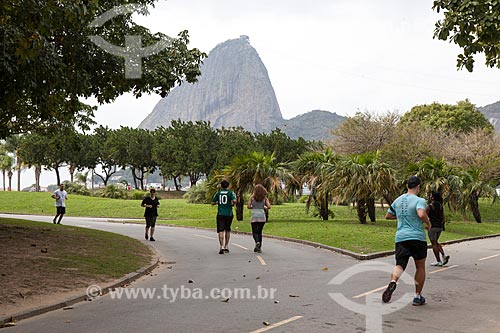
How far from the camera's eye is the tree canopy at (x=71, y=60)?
8.19 metres

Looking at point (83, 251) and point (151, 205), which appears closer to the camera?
point (83, 251)

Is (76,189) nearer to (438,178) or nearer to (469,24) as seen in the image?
(438,178)

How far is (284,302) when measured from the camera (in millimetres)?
7984

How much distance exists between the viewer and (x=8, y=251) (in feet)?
40.9

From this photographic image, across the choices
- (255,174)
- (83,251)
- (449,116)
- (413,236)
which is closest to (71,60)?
(83,251)

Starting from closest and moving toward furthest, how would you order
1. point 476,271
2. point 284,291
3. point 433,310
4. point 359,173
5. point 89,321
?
point 89,321, point 433,310, point 284,291, point 476,271, point 359,173

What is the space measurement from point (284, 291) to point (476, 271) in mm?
5619

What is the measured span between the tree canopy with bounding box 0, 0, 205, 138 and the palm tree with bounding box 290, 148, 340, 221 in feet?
47.6

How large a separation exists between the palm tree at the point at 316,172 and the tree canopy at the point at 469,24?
650 inches

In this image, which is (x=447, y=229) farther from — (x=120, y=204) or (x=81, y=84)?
(x=120, y=204)

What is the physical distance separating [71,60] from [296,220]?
18.6 metres

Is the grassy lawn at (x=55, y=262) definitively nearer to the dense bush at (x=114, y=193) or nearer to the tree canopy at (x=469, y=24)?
the tree canopy at (x=469, y=24)

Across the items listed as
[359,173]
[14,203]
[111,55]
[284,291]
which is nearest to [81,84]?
[111,55]

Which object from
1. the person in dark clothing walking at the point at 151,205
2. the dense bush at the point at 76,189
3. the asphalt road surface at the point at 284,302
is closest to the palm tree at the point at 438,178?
the asphalt road surface at the point at 284,302
